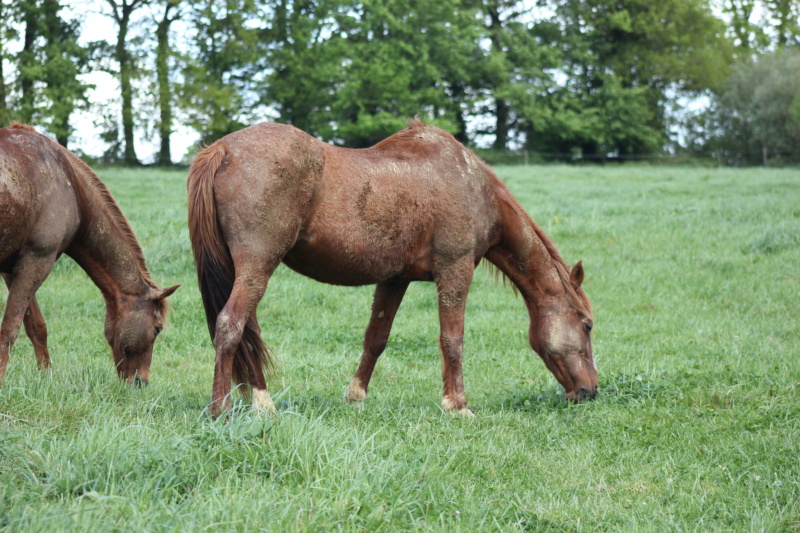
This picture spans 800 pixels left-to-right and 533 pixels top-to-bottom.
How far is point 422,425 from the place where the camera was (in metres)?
4.76

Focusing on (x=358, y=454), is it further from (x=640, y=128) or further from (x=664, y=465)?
(x=640, y=128)

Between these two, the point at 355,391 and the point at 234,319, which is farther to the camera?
the point at 355,391

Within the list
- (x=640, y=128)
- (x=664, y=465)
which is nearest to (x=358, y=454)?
(x=664, y=465)

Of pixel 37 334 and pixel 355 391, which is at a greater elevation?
pixel 37 334

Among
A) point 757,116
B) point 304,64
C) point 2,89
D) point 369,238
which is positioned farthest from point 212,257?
point 757,116

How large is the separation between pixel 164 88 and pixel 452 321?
27.7m

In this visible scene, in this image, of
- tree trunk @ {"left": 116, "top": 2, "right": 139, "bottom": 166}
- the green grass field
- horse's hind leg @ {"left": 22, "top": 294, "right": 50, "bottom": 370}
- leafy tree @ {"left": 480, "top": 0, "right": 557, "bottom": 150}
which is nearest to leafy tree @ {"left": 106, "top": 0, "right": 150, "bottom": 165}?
tree trunk @ {"left": 116, "top": 2, "right": 139, "bottom": 166}

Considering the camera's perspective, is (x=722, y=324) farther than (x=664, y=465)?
Yes

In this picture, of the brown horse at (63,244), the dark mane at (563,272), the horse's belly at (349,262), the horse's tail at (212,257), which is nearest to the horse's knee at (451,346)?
the horse's belly at (349,262)

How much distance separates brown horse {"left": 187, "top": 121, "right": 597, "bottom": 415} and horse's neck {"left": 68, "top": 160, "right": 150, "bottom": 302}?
1366 mm

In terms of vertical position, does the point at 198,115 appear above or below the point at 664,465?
above

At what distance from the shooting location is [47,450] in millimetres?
3336

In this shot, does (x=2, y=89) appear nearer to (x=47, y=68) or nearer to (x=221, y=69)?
(x=47, y=68)

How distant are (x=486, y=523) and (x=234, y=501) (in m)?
1.21
